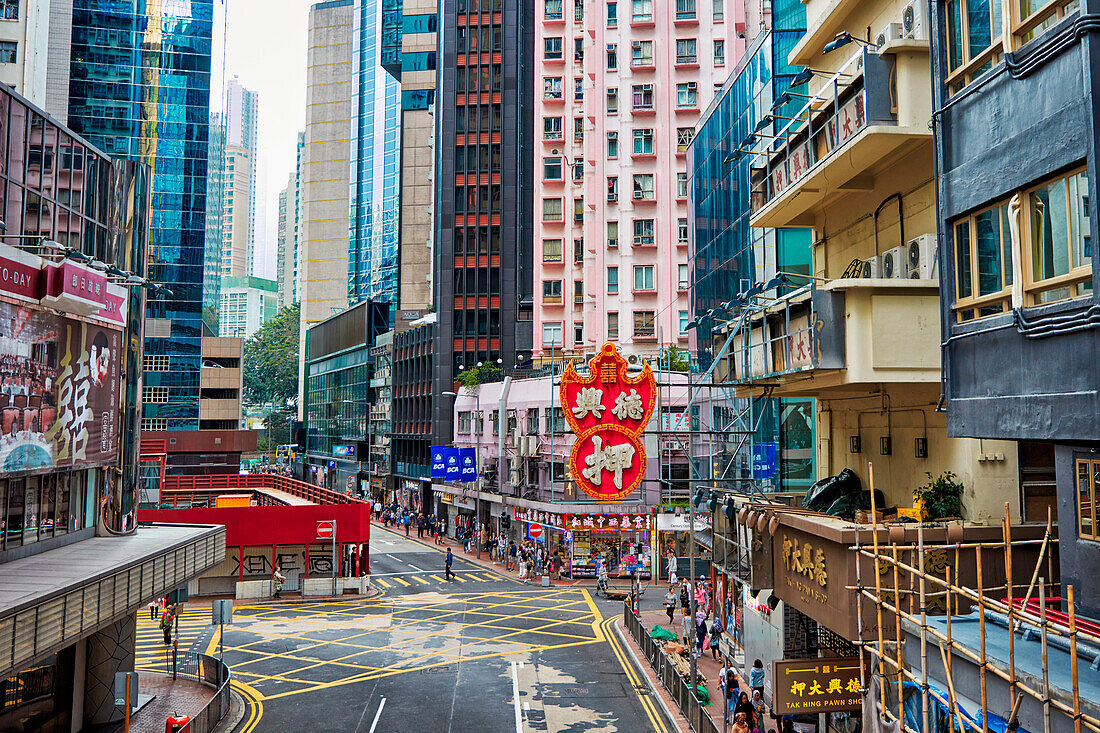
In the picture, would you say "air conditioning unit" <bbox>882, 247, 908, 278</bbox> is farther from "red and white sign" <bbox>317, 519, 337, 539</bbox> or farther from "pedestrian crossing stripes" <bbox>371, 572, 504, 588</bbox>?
"pedestrian crossing stripes" <bbox>371, 572, 504, 588</bbox>

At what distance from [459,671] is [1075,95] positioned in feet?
72.8

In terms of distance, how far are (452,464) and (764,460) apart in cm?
2712

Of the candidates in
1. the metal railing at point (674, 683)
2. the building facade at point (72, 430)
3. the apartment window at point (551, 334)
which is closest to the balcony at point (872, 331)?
the metal railing at point (674, 683)

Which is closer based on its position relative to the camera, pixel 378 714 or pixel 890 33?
pixel 890 33

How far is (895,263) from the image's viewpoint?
1642 centimetres

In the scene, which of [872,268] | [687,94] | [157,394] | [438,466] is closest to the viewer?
[872,268]

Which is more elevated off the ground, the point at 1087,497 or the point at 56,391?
the point at 56,391

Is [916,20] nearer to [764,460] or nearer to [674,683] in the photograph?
[764,460]

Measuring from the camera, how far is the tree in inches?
5094

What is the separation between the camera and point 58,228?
22250mm

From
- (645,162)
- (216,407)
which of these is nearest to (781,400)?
(645,162)

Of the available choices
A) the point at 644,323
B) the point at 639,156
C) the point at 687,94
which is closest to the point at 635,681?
the point at 644,323

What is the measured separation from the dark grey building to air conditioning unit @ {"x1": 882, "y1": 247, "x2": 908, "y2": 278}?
3.93 m

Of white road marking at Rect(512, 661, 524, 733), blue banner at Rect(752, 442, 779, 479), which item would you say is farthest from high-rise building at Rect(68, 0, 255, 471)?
blue banner at Rect(752, 442, 779, 479)
